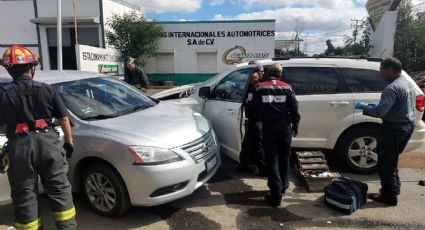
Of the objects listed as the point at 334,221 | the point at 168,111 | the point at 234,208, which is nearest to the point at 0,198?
the point at 168,111

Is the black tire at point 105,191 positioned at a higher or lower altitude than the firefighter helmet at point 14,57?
lower

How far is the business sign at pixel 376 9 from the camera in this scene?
64.8 ft

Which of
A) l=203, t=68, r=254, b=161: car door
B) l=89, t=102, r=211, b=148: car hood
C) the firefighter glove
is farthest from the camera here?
l=203, t=68, r=254, b=161: car door

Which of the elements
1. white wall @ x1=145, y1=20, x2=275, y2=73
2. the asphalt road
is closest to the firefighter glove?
the asphalt road

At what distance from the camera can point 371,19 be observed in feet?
72.8

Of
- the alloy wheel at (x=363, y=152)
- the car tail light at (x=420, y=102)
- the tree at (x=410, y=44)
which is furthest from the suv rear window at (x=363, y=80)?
the tree at (x=410, y=44)

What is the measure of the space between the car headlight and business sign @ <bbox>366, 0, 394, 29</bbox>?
19100 mm

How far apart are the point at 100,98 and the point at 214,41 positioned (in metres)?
20.9

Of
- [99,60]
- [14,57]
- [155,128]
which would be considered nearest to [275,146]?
[155,128]

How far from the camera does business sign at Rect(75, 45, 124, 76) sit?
693 inches

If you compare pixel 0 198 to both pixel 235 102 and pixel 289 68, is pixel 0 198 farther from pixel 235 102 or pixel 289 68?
pixel 289 68

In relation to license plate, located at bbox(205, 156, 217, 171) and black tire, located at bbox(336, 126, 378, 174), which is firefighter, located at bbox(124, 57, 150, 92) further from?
black tire, located at bbox(336, 126, 378, 174)

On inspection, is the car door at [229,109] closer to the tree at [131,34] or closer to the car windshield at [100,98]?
the car windshield at [100,98]

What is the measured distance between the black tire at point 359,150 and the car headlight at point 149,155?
2861mm
